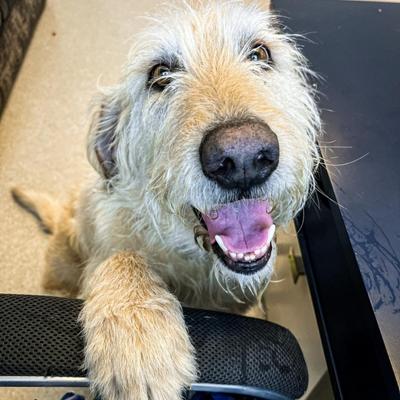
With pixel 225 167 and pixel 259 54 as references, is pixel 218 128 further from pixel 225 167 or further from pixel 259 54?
pixel 259 54

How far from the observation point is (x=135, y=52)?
48.1 inches

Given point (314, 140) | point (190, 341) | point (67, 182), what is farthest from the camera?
point (67, 182)

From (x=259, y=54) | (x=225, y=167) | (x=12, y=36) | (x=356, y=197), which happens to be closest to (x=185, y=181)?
(x=225, y=167)

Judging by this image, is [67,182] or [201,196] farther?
[67,182]

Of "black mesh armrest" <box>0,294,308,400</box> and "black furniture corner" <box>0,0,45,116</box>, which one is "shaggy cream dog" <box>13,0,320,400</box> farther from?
"black furniture corner" <box>0,0,45,116</box>

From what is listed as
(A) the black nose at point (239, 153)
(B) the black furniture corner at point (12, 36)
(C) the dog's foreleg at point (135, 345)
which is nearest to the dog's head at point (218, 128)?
(A) the black nose at point (239, 153)

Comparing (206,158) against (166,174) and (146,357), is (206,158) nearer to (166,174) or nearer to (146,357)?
(166,174)

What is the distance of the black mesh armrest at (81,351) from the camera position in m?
0.69

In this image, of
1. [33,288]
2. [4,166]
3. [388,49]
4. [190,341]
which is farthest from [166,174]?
[4,166]

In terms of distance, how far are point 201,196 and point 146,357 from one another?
30 centimetres

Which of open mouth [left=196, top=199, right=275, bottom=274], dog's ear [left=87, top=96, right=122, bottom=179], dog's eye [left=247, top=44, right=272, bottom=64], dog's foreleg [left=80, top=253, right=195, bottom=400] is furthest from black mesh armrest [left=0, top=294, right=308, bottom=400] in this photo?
dog's eye [left=247, top=44, right=272, bottom=64]

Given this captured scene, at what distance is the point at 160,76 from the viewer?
1170 millimetres

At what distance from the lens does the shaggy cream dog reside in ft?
2.64

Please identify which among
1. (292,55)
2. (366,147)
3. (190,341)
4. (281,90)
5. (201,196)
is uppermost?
(292,55)
